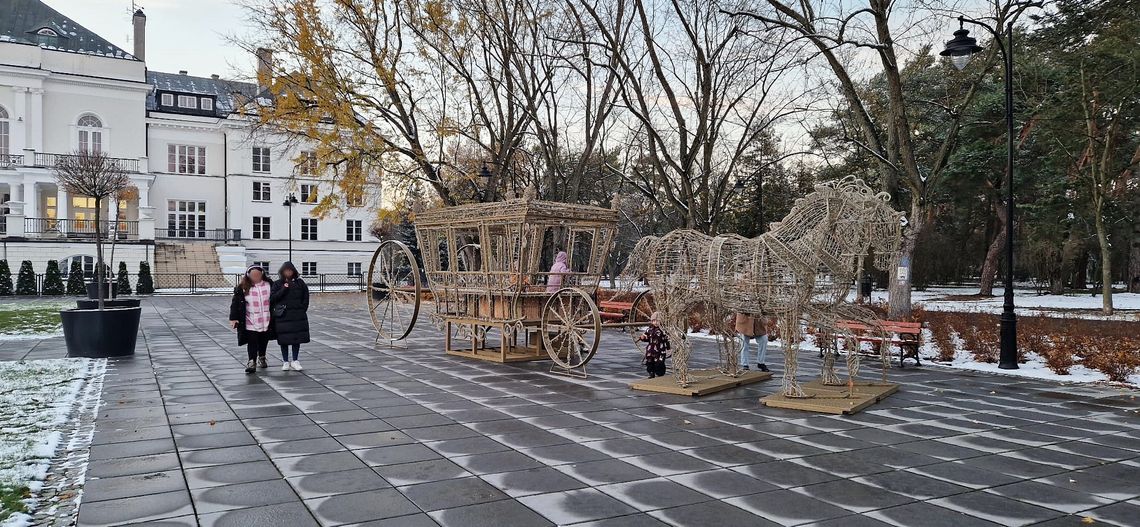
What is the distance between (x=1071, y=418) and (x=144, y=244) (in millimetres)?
42634

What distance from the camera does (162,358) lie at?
1158 cm

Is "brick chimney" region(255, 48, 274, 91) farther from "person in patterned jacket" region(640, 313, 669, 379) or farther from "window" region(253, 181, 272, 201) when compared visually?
"window" region(253, 181, 272, 201)

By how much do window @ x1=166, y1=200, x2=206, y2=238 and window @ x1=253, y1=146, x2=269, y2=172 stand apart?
3889mm

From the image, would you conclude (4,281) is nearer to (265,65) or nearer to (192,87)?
(265,65)

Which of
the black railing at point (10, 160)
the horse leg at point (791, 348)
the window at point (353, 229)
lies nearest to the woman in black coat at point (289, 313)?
the horse leg at point (791, 348)

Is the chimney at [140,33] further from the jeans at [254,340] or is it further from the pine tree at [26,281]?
the jeans at [254,340]

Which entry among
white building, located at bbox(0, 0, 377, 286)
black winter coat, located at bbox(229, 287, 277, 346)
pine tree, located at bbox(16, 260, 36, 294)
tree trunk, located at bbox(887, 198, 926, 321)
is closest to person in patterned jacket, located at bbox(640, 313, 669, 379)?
black winter coat, located at bbox(229, 287, 277, 346)

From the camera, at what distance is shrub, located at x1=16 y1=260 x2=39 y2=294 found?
3181 centimetres

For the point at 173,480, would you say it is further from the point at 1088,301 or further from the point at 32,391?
the point at 1088,301

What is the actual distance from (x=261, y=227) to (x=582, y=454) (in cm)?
4551

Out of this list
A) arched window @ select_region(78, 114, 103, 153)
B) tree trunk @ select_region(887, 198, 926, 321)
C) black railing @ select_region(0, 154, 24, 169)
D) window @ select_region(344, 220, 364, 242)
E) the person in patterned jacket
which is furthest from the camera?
window @ select_region(344, 220, 364, 242)

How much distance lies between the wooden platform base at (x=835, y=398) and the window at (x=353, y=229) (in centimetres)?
4382

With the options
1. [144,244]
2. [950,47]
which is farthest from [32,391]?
[144,244]

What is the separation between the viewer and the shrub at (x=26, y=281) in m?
31.8
